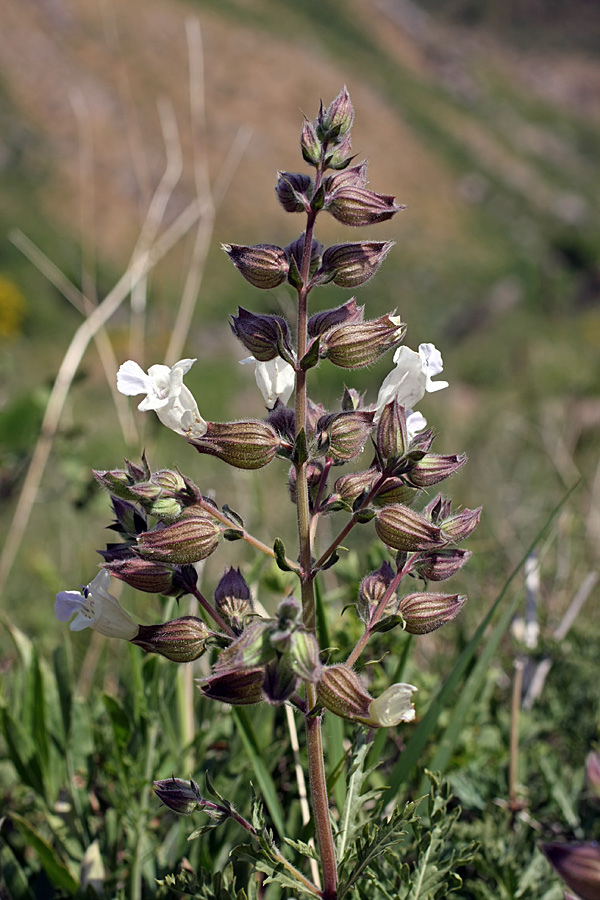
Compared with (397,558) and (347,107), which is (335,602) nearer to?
(397,558)

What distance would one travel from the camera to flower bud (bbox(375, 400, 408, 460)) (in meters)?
1.18

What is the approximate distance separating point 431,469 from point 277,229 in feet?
92.9

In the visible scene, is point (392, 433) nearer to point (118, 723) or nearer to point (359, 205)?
point (359, 205)

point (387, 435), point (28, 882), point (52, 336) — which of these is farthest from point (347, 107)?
point (52, 336)

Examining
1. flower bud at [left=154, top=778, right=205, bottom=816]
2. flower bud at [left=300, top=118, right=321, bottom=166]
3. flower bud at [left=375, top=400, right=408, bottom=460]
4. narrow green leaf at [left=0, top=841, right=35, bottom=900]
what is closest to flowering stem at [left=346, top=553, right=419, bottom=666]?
flower bud at [left=375, top=400, right=408, bottom=460]

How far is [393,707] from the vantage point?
1.11 metres

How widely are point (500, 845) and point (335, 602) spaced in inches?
45.2

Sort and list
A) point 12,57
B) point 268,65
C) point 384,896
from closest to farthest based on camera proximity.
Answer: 1. point 384,896
2. point 12,57
3. point 268,65

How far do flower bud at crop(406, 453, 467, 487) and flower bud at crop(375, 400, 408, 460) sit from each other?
39 millimetres

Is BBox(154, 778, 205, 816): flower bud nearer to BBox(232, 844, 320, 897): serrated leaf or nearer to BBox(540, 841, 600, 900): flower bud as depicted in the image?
BBox(232, 844, 320, 897): serrated leaf

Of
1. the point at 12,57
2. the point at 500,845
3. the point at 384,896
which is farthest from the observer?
the point at 12,57

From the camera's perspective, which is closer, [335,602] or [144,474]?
[144,474]

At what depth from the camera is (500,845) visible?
1.54 metres

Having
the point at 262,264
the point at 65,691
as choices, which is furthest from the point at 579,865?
the point at 65,691
